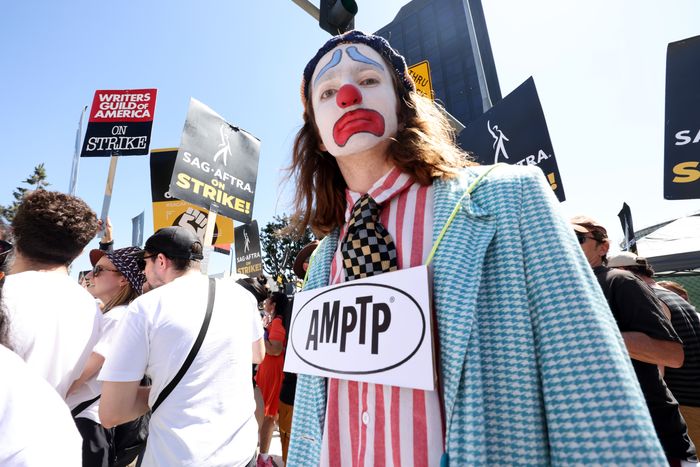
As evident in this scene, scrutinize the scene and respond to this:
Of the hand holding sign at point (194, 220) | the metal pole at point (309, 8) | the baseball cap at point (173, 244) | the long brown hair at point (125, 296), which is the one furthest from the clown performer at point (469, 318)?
the hand holding sign at point (194, 220)

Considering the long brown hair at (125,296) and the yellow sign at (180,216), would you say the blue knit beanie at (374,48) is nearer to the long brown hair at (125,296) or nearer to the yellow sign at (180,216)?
the long brown hair at (125,296)

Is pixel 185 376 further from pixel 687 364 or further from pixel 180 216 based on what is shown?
pixel 180 216

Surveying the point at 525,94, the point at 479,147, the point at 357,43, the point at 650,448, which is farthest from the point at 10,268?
the point at 525,94

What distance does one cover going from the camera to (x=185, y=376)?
169cm

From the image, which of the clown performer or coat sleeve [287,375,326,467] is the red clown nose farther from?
coat sleeve [287,375,326,467]

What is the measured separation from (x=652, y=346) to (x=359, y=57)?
190 cm

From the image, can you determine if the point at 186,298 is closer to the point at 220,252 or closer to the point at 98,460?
the point at 98,460

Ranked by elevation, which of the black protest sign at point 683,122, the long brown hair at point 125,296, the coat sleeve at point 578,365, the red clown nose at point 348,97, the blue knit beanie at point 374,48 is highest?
the black protest sign at point 683,122

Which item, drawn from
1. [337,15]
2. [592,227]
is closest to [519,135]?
[592,227]

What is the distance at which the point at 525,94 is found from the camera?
2.73m

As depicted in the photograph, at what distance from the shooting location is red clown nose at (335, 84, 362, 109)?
1119mm

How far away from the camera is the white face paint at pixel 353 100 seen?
1.11 m

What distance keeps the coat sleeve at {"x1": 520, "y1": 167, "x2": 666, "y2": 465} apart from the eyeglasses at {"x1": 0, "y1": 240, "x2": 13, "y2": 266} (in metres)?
2.22

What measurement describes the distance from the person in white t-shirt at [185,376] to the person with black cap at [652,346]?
75.5 inches
